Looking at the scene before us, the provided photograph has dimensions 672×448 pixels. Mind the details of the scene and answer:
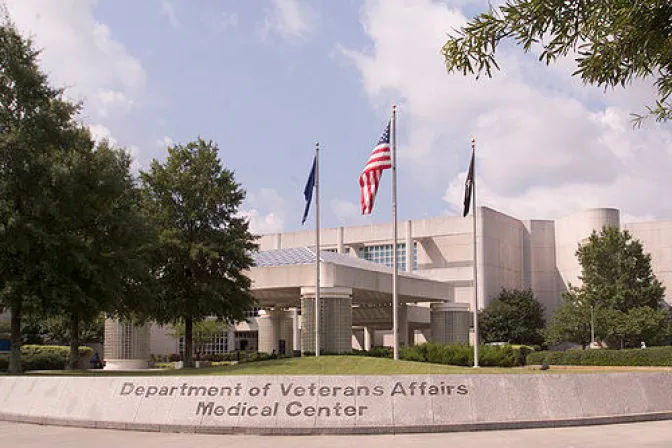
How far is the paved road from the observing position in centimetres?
1323

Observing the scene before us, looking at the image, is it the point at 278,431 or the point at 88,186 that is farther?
the point at 88,186

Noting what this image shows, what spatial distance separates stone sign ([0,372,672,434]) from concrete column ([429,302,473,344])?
33.4m

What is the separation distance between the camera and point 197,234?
37375 mm

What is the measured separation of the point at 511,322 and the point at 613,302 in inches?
425

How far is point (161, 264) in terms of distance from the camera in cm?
3681

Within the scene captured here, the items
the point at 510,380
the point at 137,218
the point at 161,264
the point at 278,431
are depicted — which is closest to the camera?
the point at 278,431

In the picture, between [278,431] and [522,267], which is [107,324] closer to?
[278,431]

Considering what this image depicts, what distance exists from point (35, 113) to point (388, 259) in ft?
180

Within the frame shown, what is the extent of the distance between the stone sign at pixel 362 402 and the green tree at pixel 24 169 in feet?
38.5

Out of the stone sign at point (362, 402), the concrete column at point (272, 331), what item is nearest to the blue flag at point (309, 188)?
the stone sign at point (362, 402)

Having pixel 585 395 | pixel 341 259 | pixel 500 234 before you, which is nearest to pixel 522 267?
pixel 500 234

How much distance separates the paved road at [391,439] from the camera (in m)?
13.2

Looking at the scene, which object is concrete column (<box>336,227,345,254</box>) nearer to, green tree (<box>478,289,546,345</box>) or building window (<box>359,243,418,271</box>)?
building window (<box>359,243,418,271</box>)

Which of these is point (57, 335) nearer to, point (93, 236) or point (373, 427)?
point (93, 236)
